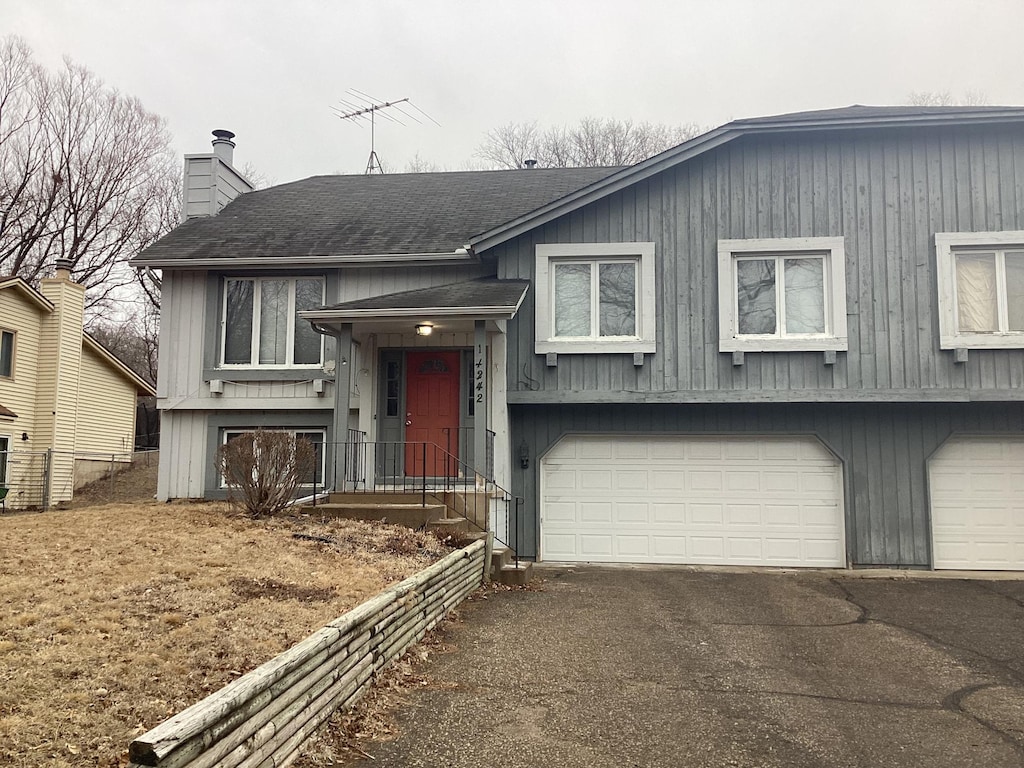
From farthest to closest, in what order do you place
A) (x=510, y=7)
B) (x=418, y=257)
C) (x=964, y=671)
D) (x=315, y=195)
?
(x=510, y=7) < (x=315, y=195) < (x=418, y=257) < (x=964, y=671)

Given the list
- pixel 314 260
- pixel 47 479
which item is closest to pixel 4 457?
pixel 47 479

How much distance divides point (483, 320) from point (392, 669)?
5679 millimetres

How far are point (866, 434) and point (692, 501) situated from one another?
2676 millimetres

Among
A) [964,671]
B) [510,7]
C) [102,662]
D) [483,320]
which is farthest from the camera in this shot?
[510,7]

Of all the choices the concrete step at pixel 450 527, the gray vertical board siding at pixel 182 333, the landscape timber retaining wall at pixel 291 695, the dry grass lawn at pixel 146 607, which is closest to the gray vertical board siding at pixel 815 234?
the concrete step at pixel 450 527

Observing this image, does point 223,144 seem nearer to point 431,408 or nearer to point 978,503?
point 431,408

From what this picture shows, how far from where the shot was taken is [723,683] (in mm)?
5492

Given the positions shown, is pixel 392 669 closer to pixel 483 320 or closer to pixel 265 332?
pixel 483 320

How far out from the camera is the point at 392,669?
17.6 feet

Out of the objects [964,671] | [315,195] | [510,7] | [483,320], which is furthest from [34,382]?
[964,671]

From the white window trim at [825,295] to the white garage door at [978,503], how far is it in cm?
238

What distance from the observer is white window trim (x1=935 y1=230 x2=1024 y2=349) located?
34.4 feet

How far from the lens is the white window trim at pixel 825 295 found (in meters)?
10.7

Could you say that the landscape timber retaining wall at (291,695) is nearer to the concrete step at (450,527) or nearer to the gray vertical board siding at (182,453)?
the concrete step at (450,527)
